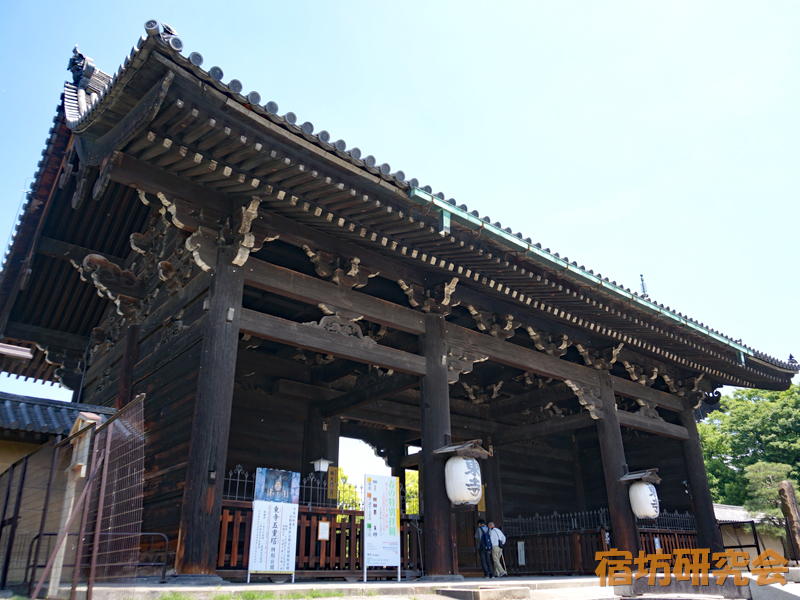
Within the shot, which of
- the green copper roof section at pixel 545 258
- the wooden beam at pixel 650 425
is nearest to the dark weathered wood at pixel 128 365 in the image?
the green copper roof section at pixel 545 258

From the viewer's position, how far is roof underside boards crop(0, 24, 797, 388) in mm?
6223

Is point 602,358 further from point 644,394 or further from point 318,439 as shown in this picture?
point 318,439

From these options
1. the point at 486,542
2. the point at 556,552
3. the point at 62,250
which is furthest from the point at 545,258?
the point at 62,250

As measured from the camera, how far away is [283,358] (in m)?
11.5

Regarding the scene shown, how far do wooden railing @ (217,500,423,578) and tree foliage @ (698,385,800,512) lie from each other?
19.0 m

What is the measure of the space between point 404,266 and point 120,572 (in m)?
5.70

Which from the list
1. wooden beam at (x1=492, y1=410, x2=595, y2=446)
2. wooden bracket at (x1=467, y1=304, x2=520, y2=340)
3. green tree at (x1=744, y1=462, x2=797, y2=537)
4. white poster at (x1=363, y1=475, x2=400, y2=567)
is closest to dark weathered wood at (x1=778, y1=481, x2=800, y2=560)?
green tree at (x1=744, y1=462, x2=797, y2=537)

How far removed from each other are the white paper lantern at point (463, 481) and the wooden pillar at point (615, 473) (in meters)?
4.32

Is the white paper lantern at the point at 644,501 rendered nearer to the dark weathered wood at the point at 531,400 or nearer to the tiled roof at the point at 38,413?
the dark weathered wood at the point at 531,400

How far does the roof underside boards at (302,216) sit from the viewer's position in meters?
6.22

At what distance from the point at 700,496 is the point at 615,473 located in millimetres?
3291

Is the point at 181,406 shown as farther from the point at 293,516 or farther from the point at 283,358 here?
the point at 283,358

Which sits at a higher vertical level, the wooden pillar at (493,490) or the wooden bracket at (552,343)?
the wooden bracket at (552,343)

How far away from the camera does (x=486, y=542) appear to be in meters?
11.2
